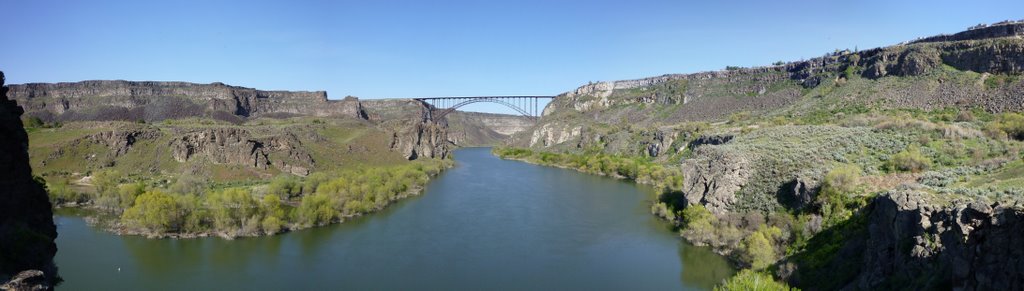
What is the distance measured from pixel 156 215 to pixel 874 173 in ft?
131

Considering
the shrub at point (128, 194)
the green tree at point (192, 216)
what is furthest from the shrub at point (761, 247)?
the shrub at point (128, 194)

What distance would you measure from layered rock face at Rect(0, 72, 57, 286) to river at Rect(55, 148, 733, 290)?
6.47m

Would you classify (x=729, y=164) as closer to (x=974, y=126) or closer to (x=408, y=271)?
(x=974, y=126)

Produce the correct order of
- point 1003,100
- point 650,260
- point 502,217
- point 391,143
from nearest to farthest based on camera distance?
point 650,260 < point 502,217 < point 1003,100 < point 391,143

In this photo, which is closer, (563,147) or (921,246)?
(921,246)

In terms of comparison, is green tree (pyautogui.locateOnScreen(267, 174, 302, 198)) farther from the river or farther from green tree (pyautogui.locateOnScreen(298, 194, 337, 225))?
the river

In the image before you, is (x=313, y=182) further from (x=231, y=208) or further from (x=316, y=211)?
(x=316, y=211)

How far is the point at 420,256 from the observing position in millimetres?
30641

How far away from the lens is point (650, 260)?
30.3 meters

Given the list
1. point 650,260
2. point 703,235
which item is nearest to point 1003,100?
point 703,235

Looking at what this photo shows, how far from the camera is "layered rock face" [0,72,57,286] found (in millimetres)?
17161

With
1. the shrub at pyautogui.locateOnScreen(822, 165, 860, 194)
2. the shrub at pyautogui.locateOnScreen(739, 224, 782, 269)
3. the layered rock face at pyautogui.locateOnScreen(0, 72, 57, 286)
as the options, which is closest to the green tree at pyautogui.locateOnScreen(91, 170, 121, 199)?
the layered rock face at pyautogui.locateOnScreen(0, 72, 57, 286)

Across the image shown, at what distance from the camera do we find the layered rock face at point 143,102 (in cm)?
10562

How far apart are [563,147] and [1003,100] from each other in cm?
6817
